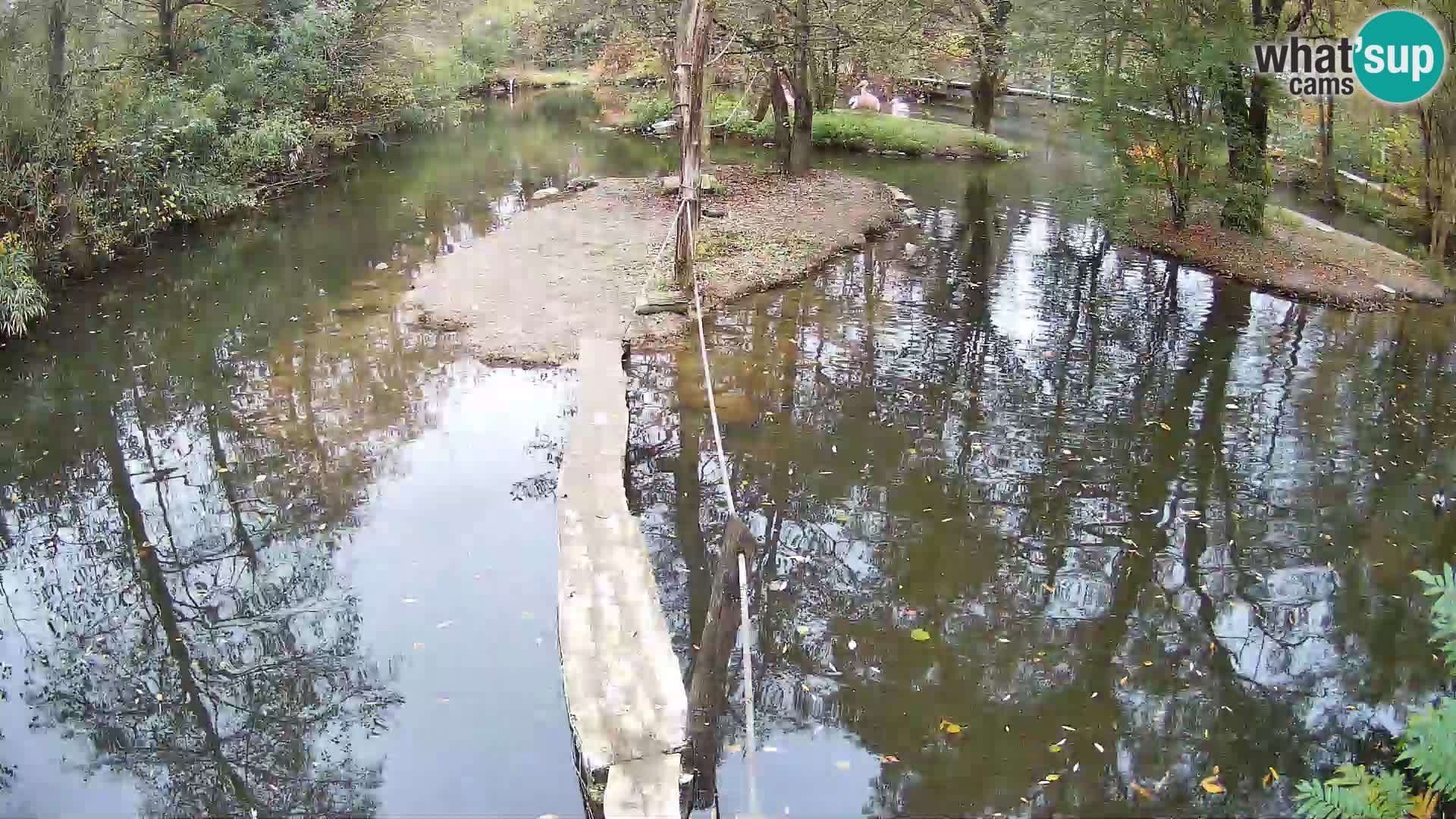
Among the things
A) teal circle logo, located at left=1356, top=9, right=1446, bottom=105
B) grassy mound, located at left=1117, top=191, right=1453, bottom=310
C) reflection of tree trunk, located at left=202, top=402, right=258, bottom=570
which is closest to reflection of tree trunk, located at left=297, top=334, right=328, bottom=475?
reflection of tree trunk, located at left=202, top=402, right=258, bottom=570

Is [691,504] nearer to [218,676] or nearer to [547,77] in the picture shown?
[218,676]

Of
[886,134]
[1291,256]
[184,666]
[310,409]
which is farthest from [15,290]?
[886,134]

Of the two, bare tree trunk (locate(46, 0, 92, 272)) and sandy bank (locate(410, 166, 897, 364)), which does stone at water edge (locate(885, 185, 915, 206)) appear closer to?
sandy bank (locate(410, 166, 897, 364))

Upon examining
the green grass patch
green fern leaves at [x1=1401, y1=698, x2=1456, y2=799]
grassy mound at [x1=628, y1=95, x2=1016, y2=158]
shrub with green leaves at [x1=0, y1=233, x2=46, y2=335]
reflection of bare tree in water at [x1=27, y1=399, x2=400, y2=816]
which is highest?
the green grass patch

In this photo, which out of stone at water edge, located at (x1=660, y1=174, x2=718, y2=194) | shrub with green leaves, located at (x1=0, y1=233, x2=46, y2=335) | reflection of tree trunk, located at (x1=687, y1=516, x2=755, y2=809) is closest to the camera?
reflection of tree trunk, located at (x1=687, y1=516, x2=755, y2=809)

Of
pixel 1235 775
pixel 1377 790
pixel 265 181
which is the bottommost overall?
pixel 1235 775

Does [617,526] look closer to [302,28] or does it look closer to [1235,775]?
[1235,775]

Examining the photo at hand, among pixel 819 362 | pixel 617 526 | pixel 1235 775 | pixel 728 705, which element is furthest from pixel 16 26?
pixel 1235 775
